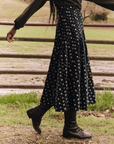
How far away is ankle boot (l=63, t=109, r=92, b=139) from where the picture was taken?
2.02 metres

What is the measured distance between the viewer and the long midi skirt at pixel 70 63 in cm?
184

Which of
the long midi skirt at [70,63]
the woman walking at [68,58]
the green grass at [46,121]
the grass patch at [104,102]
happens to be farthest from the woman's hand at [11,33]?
the grass patch at [104,102]

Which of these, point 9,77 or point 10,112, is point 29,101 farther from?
point 9,77

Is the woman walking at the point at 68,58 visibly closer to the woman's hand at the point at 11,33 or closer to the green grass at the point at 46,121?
the woman's hand at the point at 11,33

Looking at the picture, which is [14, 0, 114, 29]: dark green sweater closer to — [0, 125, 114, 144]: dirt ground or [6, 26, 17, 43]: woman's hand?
[6, 26, 17, 43]: woman's hand

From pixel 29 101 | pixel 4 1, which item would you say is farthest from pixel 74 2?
pixel 4 1

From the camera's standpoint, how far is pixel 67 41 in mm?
1854

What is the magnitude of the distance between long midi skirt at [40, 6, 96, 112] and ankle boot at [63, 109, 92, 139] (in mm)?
103

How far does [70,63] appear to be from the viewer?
1.89 meters

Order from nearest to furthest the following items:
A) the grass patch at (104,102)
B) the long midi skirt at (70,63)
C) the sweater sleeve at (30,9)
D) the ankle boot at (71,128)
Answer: the sweater sleeve at (30,9) → the long midi skirt at (70,63) → the ankle boot at (71,128) → the grass patch at (104,102)

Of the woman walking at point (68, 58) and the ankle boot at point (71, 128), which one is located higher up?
the woman walking at point (68, 58)

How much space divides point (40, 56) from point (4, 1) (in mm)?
31514

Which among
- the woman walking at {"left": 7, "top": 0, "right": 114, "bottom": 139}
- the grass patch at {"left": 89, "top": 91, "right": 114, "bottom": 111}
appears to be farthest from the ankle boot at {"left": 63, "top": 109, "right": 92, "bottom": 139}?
the grass patch at {"left": 89, "top": 91, "right": 114, "bottom": 111}

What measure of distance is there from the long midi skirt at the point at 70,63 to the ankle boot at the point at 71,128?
0.34 feet
